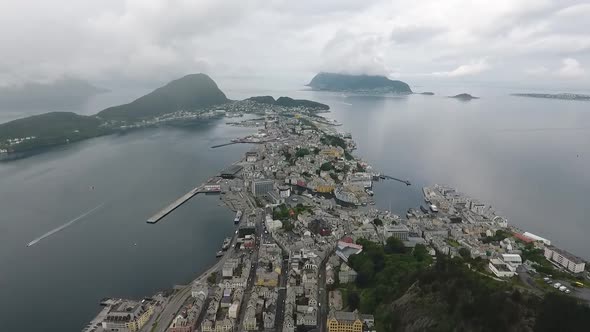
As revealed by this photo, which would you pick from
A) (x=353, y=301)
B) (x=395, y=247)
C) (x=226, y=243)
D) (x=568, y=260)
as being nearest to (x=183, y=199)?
(x=226, y=243)

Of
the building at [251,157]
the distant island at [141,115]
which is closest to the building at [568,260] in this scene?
the building at [251,157]

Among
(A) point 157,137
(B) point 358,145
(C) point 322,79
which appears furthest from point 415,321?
(C) point 322,79

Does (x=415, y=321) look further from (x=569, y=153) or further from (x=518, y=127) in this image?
(x=518, y=127)

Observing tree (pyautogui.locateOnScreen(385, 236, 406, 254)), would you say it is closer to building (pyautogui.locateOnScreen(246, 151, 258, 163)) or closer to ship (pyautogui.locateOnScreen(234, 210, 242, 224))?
ship (pyautogui.locateOnScreen(234, 210, 242, 224))

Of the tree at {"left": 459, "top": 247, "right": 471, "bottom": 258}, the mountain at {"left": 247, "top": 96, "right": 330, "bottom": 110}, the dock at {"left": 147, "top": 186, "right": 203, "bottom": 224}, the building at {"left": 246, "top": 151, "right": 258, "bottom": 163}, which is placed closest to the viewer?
the tree at {"left": 459, "top": 247, "right": 471, "bottom": 258}

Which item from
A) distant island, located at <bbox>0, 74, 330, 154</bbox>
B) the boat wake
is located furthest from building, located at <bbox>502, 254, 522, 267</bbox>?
distant island, located at <bbox>0, 74, 330, 154</bbox>

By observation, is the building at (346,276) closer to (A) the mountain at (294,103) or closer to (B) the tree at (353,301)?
(B) the tree at (353,301)
